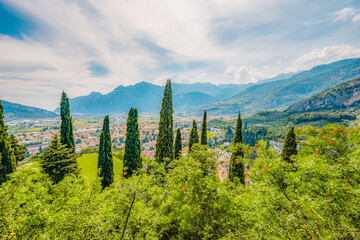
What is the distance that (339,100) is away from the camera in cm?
12662

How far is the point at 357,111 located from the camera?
106250 mm

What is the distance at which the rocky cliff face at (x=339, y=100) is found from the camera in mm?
116856

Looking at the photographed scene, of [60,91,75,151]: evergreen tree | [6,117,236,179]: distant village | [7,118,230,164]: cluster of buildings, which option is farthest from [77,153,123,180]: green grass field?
[60,91,75,151]: evergreen tree

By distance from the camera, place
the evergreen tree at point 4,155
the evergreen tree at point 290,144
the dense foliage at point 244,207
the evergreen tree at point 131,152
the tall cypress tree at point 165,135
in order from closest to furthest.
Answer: the dense foliage at point 244,207
the evergreen tree at point 4,155
the evergreen tree at point 290,144
the evergreen tree at point 131,152
the tall cypress tree at point 165,135

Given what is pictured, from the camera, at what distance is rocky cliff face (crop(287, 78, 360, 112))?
117 meters

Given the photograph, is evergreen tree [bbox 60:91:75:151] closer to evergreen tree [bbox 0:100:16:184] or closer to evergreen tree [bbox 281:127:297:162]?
evergreen tree [bbox 0:100:16:184]

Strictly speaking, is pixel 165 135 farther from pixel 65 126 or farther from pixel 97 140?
pixel 97 140

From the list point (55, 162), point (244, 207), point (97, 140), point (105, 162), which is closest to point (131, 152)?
point (105, 162)

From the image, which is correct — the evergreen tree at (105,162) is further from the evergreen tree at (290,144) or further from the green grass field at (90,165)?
the evergreen tree at (290,144)

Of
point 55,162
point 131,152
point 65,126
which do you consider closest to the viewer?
point 55,162

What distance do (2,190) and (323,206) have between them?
10.7 m

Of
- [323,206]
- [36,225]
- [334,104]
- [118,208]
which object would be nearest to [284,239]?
[323,206]

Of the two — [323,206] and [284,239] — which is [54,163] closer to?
[284,239]

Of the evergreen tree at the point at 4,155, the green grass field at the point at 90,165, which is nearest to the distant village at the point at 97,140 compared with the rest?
the green grass field at the point at 90,165
